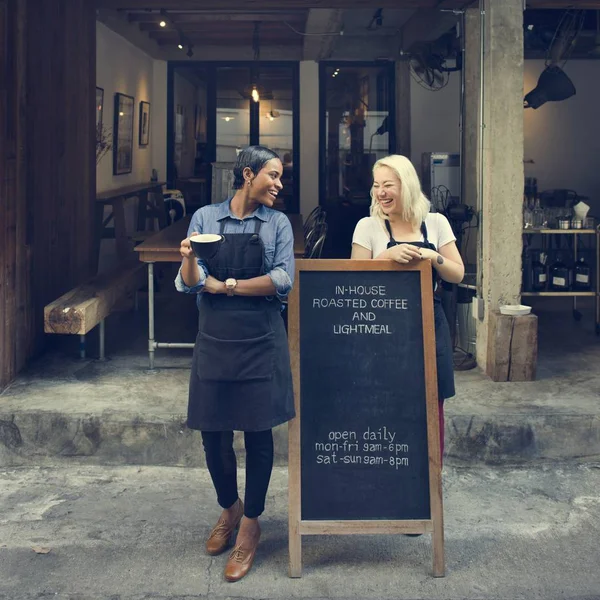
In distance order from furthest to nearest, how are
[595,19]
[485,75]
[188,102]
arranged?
[188,102], [595,19], [485,75]

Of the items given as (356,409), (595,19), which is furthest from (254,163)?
(595,19)

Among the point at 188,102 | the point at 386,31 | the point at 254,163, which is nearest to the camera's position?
the point at 254,163

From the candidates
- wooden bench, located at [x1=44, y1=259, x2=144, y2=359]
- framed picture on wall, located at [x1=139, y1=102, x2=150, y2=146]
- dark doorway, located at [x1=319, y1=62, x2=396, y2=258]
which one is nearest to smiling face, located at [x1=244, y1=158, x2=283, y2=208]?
wooden bench, located at [x1=44, y1=259, x2=144, y2=359]

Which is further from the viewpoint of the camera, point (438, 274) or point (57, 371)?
point (57, 371)

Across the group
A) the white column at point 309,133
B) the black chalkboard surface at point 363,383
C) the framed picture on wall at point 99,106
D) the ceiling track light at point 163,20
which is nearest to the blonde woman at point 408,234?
the black chalkboard surface at point 363,383

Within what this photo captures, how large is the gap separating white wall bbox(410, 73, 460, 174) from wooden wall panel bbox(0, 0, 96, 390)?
6.34 m

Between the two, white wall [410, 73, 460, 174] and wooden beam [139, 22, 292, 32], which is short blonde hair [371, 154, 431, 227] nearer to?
wooden beam [139, 22, 292, 32]

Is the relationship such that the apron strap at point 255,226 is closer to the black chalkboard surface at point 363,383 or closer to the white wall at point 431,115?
the black chalkboard surface at point 363,383

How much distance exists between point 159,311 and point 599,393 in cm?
419

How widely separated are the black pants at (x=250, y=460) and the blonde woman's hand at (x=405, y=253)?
787 millimetres

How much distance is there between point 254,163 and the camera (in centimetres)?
340

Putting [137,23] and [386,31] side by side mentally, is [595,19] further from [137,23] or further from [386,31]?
[137,23]

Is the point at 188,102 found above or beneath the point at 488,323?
above

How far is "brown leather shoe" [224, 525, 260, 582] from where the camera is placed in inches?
134
